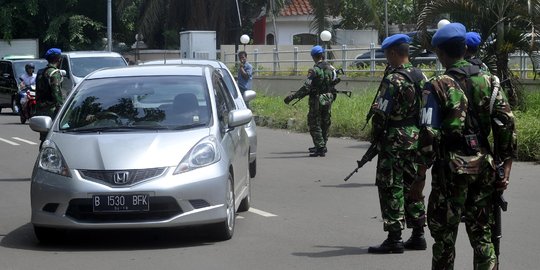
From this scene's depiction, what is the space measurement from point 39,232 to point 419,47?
1044 centimetres

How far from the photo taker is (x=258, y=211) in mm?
10562

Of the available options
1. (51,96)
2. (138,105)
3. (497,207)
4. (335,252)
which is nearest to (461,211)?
(497,207)

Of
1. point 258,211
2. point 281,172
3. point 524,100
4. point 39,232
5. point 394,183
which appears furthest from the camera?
point 524,100

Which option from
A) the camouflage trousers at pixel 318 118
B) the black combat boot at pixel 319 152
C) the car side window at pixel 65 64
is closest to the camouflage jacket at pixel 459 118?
the camouflage trousers at pixel 318 118

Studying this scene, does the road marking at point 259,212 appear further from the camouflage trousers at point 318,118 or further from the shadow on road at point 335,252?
the camouflage trousers at point 318,118

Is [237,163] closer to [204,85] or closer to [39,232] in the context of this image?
[204,85]

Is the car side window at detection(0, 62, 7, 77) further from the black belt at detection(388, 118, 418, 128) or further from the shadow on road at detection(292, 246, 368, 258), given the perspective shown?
the black belt at detection(388, 118, 418, 128)

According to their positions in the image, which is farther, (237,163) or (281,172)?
(281,172)

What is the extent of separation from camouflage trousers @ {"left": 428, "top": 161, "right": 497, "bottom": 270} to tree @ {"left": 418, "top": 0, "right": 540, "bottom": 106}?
11120 millimetres

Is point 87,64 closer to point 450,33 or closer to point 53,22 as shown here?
point 450,33

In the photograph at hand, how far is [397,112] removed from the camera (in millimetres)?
7941

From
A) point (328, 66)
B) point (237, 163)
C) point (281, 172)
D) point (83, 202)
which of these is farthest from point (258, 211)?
point (328, 66)

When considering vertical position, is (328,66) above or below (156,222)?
above

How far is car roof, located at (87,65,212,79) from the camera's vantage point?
9656 mm
